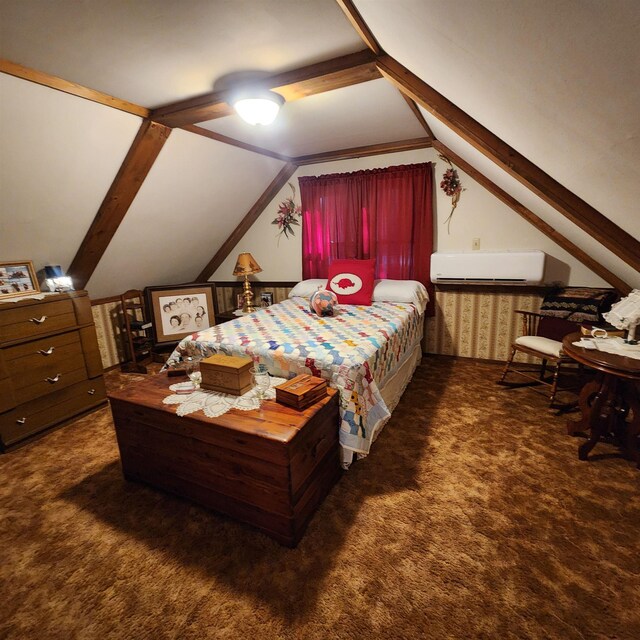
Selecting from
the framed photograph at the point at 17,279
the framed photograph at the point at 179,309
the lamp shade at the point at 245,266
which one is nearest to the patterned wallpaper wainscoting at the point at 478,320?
the lamp shade at the point at 245,266

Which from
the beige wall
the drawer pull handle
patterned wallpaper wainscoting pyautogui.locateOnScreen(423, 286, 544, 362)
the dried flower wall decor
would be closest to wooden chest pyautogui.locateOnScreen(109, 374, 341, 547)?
the drawer pull handle

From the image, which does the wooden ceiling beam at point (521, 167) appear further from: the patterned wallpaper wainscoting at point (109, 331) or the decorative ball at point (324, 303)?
the patterned wallpaper wainscoting at point (109, 331)

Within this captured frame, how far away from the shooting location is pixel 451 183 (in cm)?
349

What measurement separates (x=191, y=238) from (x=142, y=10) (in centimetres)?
275

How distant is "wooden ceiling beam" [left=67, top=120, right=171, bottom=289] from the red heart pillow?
196 centimetres

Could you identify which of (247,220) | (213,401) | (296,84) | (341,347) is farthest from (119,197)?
(341,347)

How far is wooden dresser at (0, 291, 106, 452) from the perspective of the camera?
93.3 inches

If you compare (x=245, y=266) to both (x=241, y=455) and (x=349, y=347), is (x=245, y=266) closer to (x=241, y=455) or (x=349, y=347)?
(x=349, y=347)

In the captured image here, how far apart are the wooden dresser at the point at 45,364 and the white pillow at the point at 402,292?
2656 mm

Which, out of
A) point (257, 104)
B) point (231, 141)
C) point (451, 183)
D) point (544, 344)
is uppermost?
point (231, 141)

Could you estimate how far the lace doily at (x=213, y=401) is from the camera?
1.73 metres

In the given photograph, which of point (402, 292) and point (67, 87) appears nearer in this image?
point (67, 87)

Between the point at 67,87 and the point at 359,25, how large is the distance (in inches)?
63.2

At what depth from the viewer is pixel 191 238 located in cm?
398
